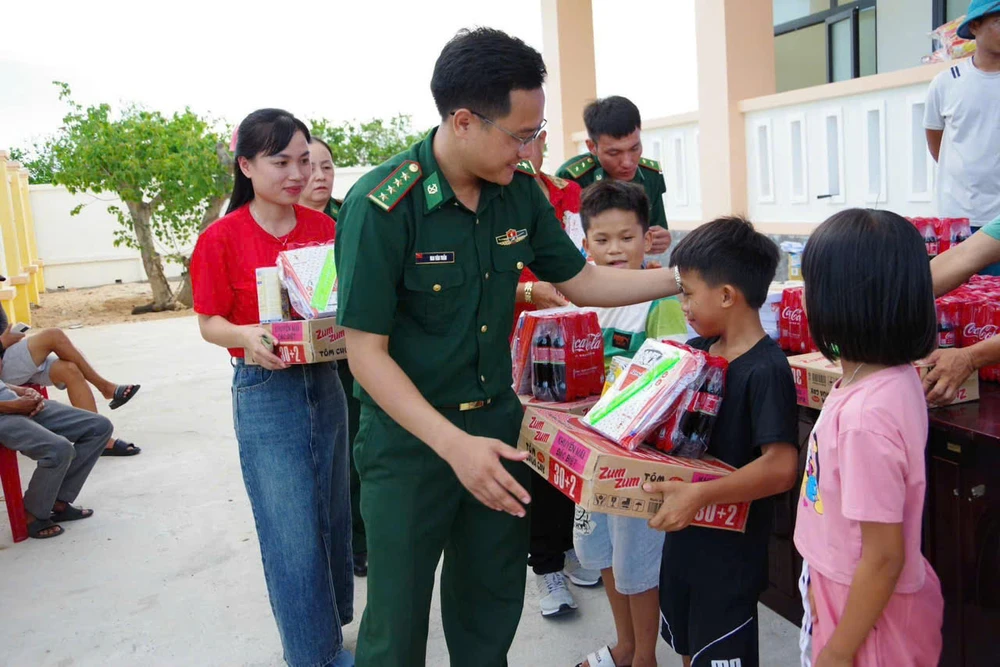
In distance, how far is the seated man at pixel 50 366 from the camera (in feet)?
17.9

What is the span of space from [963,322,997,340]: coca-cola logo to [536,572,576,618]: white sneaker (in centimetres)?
164

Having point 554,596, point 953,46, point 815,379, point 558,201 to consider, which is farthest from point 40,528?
point 953,46

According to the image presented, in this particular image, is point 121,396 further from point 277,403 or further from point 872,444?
point 872,444

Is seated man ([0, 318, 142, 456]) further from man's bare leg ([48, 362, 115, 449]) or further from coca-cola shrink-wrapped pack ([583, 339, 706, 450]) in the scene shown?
coca-cola shrink-wrapped pack ([583, 339, 706, 450])

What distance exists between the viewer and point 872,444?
1448 millimetres

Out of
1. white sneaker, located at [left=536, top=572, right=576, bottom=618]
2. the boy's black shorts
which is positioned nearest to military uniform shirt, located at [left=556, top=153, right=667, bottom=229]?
white sneaker, located at [left=536, top=572, right=576, bottom=618]

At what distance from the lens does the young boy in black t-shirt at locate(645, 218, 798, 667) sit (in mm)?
1897

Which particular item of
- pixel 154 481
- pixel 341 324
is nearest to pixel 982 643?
pixel 341 324

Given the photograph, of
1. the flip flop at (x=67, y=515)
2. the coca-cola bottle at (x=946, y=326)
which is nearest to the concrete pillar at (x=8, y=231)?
the flip flop at (x=67, y=515)

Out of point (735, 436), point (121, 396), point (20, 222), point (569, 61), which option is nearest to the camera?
point (735, 436)

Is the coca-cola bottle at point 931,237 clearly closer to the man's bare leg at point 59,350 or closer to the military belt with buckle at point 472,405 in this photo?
the military belt with buckle at point 472,405

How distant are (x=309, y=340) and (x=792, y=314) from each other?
1454 millimetres

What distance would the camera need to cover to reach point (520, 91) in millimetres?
1779

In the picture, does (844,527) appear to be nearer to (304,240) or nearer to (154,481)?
(304,240)
